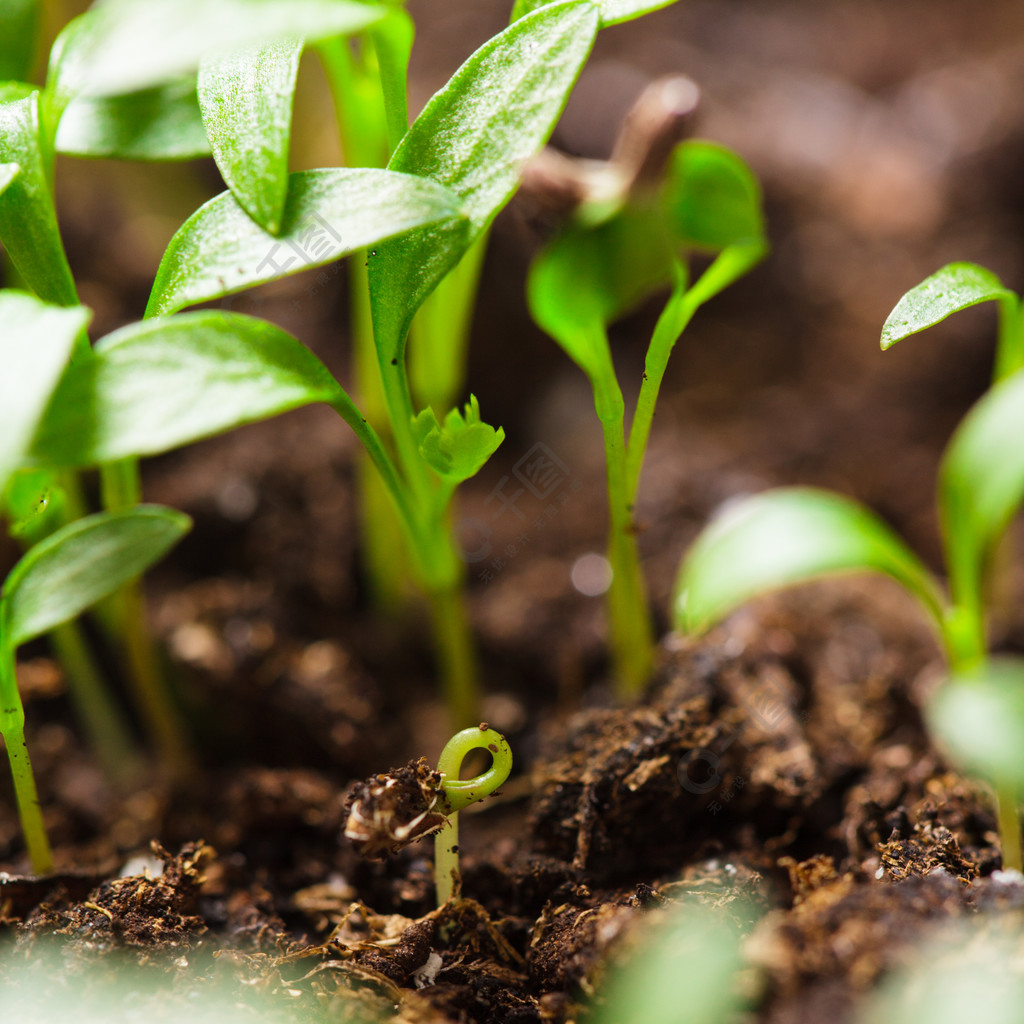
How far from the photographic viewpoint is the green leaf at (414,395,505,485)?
27.2 inches

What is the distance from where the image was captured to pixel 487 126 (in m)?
0.66

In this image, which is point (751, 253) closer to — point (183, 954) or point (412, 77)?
point (183, 954)

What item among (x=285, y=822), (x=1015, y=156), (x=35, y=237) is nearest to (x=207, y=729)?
(x=285, y=822)

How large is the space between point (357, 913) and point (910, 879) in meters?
0.47

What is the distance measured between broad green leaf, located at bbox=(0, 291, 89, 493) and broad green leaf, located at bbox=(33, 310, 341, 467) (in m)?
0.02

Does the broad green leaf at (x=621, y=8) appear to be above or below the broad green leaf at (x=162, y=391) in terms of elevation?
above

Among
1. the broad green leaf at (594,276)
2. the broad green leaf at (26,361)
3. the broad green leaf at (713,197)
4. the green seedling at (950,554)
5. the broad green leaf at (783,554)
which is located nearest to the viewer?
the broad green leaf at (26,361)

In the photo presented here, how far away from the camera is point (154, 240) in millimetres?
1521

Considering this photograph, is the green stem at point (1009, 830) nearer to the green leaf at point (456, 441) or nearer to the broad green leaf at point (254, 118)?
the green leaf at point (456, 441)

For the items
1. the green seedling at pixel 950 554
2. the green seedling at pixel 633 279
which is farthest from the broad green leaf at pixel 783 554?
the green seedling at pixel 633 279

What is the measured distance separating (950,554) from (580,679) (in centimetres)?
48

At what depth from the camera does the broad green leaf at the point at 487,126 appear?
64 centimetres

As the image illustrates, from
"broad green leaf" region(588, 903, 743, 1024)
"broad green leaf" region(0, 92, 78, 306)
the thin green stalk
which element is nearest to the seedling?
"broad green leaf" region(588, 903, 743, 1024)

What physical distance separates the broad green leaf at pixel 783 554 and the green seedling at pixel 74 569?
1.37ft
